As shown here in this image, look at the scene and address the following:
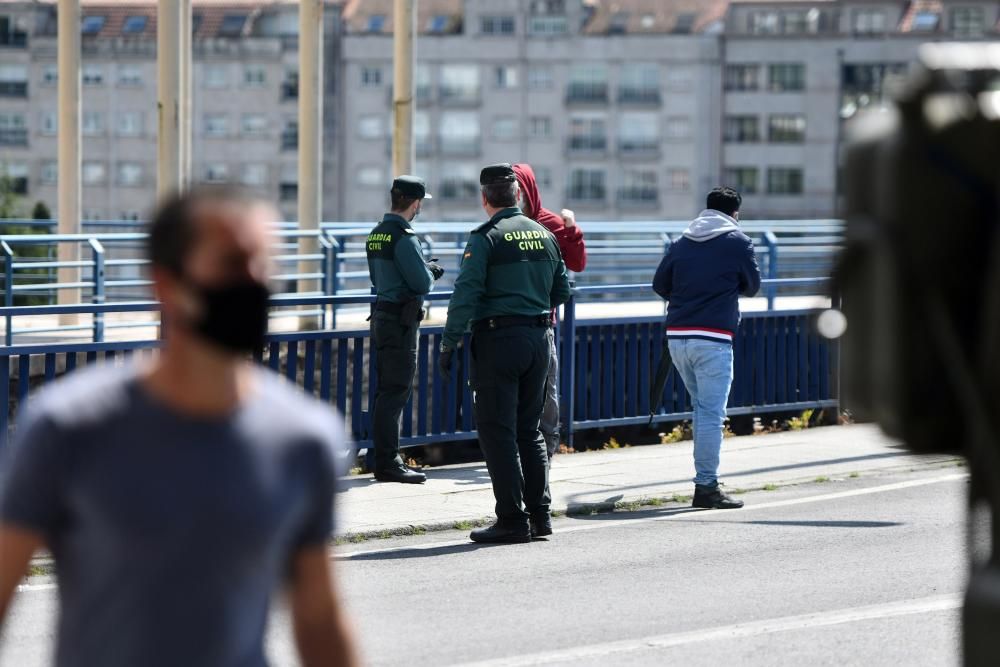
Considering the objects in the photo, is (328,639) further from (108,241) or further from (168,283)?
(108,241)

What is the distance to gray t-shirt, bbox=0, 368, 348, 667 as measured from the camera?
2947 millimetres

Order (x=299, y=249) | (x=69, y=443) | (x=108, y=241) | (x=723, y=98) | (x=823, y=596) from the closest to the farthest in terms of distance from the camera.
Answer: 1. (x=69, y=443)
2. (x=823, y=596)
3. (x=108, y=241)
4. (x=299, y=249)
5. (x=723, y=98)

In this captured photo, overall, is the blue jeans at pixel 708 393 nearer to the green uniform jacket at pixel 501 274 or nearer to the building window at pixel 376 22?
the green uniform jacket at pixel 501 274

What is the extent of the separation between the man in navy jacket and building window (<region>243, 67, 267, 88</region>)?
96.3 meters

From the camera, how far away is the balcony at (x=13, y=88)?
106000 millimetres

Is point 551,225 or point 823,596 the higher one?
point 551,225

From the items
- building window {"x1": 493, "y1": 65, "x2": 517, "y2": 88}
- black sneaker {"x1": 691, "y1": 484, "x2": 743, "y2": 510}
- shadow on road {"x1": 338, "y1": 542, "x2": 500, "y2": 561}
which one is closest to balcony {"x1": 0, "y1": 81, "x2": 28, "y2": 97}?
building window {"x1": 493, "y1": 65, "x2": 517, "y2": 88}

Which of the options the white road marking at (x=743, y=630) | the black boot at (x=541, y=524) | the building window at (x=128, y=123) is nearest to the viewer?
the white road marking at (x=743, y=630)

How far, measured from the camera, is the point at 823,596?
789 cm

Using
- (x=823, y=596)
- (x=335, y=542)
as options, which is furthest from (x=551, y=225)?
(x=823, y=596)

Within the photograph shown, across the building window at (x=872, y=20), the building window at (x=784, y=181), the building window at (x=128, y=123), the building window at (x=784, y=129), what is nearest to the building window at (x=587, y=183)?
the building window at (x=784, y=181)

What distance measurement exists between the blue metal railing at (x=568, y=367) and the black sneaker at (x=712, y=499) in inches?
45.5

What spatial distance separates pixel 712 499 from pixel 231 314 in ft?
26.7

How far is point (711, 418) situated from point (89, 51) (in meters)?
98.9
